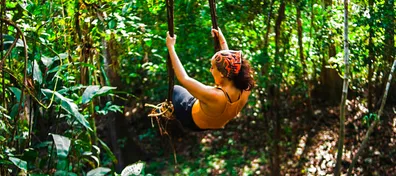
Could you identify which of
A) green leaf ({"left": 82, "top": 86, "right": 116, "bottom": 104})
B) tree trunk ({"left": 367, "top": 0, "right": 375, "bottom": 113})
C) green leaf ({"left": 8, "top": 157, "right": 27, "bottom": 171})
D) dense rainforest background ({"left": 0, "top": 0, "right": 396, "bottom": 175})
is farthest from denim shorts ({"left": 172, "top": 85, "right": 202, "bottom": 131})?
tree trunk ({"left": 367, "top": 0, "right": 375, "bottom": 113})

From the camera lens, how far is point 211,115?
302cm

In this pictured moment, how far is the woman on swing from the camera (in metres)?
2.92

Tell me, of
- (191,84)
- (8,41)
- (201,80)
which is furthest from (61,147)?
(201,80)

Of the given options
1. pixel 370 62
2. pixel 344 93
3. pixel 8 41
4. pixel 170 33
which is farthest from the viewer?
pixel 370 62

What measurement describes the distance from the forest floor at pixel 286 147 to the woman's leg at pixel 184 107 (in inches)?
151

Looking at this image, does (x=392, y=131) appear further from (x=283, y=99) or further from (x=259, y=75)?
(x=259, y=75)

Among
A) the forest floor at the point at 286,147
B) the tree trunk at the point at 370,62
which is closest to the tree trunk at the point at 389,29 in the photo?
the tree trunk at the point at 370,62

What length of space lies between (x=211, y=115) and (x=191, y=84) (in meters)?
0.24

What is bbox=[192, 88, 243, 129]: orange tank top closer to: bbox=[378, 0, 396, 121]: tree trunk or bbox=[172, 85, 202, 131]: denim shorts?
bbox=[172, 85, 202, 131]: denim shorts

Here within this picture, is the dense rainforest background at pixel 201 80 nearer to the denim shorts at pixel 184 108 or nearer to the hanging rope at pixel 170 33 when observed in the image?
the denim shorts at pixel 184 108

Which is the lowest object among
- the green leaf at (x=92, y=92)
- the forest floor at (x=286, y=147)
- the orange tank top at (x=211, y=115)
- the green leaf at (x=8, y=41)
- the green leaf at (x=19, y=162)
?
the forest floor at (x=286, y=147)

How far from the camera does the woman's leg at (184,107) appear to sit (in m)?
3.15

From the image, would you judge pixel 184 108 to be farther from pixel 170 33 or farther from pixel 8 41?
pixel 8 41

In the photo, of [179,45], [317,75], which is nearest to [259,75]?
[179,45]
